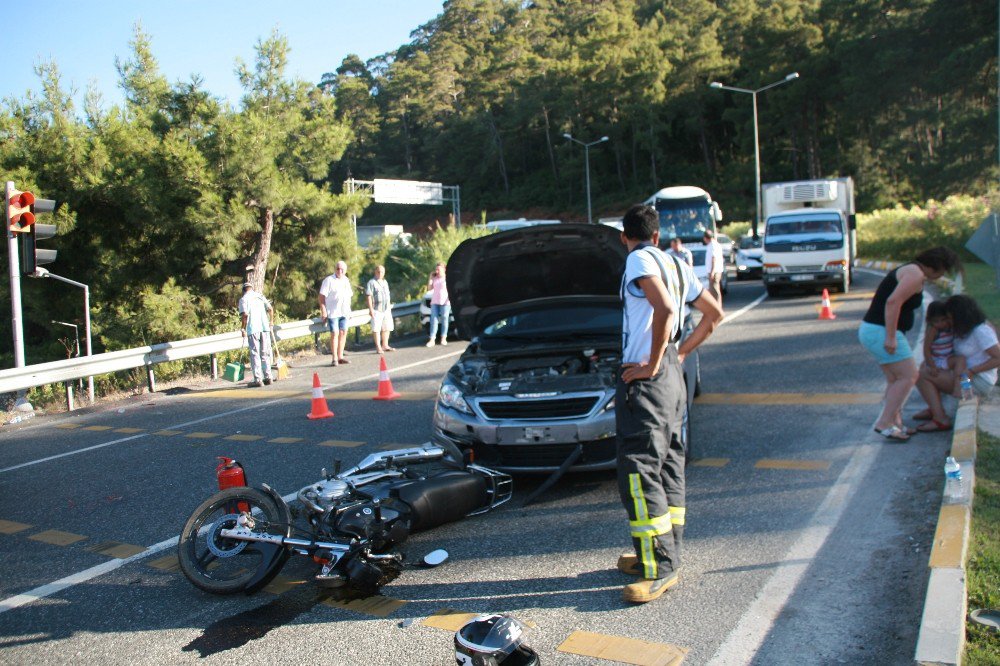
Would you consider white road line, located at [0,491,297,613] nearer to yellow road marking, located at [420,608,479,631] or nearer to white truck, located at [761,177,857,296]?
yellow road marking, located at [420,608,479,631]

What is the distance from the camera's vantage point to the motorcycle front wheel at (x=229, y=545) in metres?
4.70

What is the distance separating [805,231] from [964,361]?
A: 15.3m

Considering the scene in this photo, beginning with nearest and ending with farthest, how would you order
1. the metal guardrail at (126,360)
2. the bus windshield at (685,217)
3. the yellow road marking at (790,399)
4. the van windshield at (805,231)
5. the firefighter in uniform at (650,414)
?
the firefighter in uniform at (650,414) → the yellow road marking at (790,399) → the metal guardrail at (126,360) → the van windshield at (805,231) → the bus windshield at (685,217)

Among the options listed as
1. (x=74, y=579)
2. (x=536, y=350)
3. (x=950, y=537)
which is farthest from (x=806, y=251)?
(x=74, y=579)

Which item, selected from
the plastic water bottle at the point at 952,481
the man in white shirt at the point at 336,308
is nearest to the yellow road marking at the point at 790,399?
the plastic water bottle at the point at 952,481

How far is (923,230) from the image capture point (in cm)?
3381

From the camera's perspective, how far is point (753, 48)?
2857 inches

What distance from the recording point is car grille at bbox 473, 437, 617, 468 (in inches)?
238

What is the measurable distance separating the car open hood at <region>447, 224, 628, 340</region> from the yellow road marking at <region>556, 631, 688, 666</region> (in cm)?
376

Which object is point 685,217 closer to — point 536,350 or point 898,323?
point 898,323

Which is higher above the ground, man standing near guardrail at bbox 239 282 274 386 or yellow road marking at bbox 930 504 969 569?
man standing near guardrail at bbox 239 282 274 386

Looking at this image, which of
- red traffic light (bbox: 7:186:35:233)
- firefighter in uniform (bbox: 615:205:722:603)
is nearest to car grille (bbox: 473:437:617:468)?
firefighter in uniform (bbox: 615:205:722:603)

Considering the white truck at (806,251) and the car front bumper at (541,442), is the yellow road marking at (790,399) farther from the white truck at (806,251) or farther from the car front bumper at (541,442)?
the white truck at (806,251)

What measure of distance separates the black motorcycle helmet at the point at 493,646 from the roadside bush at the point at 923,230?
29742mm
